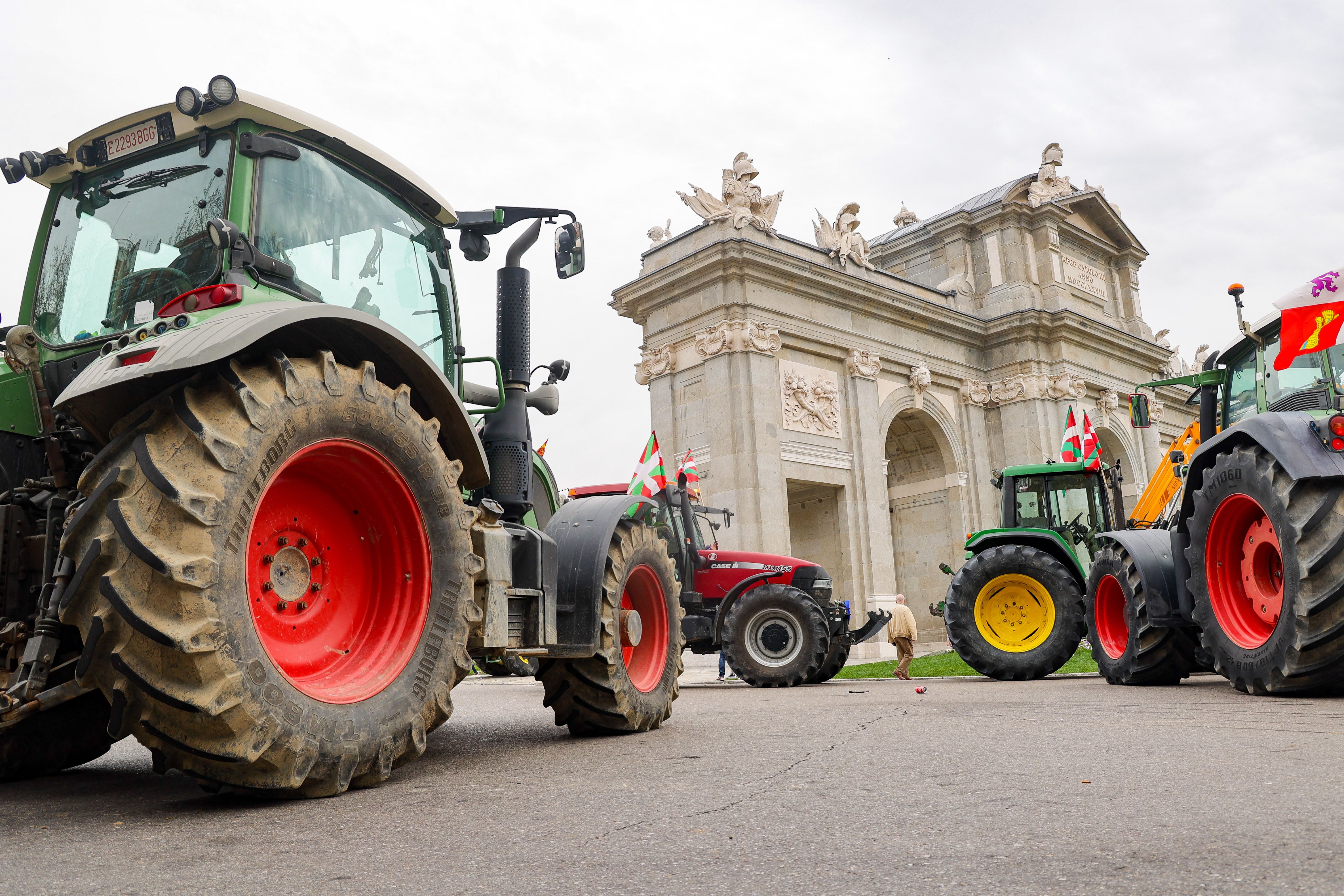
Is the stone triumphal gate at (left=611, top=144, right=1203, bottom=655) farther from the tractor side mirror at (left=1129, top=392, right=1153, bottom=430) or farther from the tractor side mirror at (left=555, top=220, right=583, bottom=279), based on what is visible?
the tractor side mirror at (left=555, top=220, right=583, bottom=279)

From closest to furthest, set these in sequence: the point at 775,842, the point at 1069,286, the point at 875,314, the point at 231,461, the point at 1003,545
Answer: the point at 775,842 < the point at 231,461 < the point at 1003,545 < the point at 875,314 < the point at 1069,286

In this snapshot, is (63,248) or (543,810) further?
(63,248)

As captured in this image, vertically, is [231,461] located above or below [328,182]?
below

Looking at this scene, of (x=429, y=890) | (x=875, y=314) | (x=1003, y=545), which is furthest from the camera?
(x=875, y=314)

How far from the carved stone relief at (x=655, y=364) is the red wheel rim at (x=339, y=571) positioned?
1968 centimetres

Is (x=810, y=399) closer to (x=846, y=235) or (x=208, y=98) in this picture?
(x=846, y=235)

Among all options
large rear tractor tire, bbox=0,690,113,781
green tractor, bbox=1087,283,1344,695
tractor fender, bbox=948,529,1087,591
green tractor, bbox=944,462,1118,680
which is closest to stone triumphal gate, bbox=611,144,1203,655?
tractor fender, bbox=948,529,1087,591

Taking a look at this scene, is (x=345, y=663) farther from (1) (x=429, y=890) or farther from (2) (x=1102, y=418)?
(2) (x=1102, y=418)

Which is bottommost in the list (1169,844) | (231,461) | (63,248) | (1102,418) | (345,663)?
(1169,844)

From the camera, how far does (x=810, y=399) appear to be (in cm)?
2341

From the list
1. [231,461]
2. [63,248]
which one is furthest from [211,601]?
[63,248]

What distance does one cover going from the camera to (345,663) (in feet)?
11.3

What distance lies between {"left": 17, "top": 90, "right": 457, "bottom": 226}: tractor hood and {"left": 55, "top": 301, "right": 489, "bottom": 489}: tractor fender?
34.6 inches

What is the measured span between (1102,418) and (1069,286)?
4.17 metres
